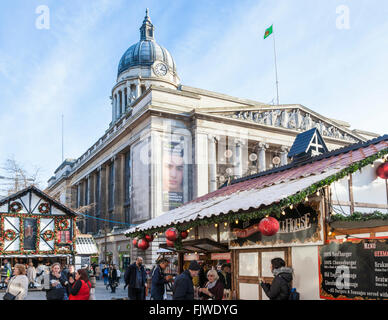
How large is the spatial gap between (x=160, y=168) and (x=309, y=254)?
102ft

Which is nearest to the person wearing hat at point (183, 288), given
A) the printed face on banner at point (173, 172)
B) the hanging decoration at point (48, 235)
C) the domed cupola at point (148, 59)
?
the hanging decoration at point (48, 235)

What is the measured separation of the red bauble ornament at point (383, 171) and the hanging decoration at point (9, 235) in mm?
20655

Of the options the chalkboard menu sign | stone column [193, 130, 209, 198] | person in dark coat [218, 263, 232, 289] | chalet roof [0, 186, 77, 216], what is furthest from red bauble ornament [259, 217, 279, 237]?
stone column [193, 130, 209, 198]

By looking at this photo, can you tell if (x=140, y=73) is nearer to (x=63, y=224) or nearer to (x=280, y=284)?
(x=63, y=224)

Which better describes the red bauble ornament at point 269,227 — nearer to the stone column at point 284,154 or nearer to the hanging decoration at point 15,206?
the hanging decoration at point 15,206

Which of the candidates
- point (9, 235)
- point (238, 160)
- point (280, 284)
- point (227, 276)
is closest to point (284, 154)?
point (238, 160)

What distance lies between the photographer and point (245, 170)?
46.1 metres

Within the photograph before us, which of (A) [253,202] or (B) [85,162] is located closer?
(A) [253,202]

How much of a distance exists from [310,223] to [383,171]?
2030mm

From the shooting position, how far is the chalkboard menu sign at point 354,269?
7.93m

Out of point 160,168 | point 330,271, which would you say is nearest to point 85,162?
point 160,168

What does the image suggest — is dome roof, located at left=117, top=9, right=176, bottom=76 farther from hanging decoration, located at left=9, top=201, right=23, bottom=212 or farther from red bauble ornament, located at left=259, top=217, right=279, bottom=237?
red bauble ornament, located at left=259, top=217, right=279, bottom=237

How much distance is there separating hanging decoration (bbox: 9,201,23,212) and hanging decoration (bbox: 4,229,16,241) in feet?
4.00
